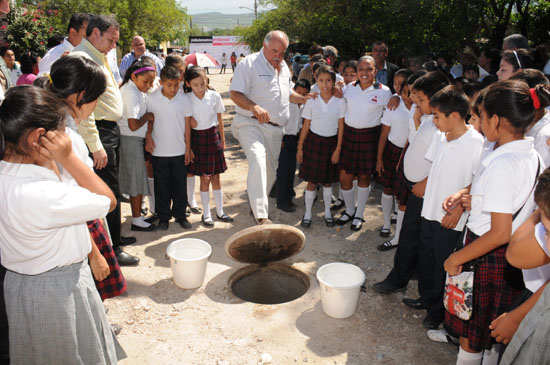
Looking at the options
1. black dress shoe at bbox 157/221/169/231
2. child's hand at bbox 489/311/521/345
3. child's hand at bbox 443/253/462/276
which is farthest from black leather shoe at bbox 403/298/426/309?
black dress shoe at bbox 157/221/169/231

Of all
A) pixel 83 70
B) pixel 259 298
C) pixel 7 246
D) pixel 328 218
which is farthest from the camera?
pixel 328 218

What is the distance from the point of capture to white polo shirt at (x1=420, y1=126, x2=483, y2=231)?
8.88 ft

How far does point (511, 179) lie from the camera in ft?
6.67

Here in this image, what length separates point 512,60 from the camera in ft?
12.6

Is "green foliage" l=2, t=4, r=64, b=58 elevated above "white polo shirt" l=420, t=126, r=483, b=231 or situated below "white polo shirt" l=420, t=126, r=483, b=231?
above

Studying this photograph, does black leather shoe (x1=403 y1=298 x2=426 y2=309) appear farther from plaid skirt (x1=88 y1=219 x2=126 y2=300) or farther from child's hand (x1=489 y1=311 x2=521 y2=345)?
plaid skirt (x1=88 y1=219 x2=126 y2=300)

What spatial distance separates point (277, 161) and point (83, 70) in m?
2.65

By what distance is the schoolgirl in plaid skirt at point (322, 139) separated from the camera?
4.56 meters

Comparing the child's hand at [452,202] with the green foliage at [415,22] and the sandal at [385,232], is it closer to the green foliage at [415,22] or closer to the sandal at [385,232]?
the sandal at [385,232]

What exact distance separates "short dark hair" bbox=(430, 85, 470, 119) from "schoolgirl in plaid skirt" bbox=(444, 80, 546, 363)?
1.54 feet

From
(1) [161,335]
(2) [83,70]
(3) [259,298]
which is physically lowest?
(3) [259,298]

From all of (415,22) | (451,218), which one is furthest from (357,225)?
(415,22)

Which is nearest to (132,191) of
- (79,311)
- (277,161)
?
(277,161)

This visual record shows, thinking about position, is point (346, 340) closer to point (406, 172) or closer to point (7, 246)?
point (406, 172)
